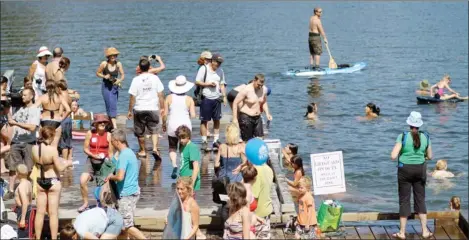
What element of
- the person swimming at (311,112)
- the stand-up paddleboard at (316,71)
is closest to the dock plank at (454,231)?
the person swimming at (311,112)

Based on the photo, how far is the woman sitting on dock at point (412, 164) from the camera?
45.1ft

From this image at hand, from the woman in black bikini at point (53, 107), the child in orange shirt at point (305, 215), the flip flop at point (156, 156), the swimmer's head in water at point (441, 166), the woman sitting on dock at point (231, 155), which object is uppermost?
the woman in black bikini at point (53, 107)

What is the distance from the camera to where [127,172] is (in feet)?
43.9

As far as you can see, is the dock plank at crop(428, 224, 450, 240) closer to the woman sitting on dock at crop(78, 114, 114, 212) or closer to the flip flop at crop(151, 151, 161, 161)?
the woman sitting on dock at crop(78, 114, 114, 212)

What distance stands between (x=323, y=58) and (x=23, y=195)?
33.3 metres

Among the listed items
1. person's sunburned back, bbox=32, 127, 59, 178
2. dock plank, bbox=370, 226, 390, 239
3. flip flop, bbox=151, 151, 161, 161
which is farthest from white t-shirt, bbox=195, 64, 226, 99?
person's sunburned back, bbox=32, 127, 59, 178

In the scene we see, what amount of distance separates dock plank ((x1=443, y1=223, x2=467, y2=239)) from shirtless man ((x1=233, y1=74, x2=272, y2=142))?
4033 mm

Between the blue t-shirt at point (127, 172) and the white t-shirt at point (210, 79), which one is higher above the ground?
the white t-shirt at point (210, 79)

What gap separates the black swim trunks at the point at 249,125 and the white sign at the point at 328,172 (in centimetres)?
211

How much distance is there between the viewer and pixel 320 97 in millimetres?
34438

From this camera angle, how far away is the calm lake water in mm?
26359

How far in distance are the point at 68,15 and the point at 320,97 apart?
147 feet

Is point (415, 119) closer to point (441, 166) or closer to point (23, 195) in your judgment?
point (23, 195)

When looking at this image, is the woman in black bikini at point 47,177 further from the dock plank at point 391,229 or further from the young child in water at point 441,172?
the young child in water at point 441,172
